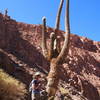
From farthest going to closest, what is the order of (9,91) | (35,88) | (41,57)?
1. (41,57)
2. (9,91)
3. (35,88)

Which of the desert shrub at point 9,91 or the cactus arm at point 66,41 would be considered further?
the desert shrub at point 9,91

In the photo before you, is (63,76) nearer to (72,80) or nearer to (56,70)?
(72,80)

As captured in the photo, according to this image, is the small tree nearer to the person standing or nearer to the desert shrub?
the person standing

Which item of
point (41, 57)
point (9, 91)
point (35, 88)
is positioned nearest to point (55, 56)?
point (35, 88)

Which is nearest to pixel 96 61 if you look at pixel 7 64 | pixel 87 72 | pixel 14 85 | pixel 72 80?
pixel 87 72

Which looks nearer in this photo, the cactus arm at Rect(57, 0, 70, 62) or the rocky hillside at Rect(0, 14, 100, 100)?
the cactus arm at Rect(57, 0, 70, 62)

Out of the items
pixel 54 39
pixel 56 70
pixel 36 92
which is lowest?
pixel 36 92

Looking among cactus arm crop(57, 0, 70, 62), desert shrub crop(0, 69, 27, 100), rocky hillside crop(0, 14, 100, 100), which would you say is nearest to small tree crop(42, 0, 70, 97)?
cactus arm crop(57, 0, 70, 62)

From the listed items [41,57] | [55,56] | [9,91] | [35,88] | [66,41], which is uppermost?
[41,57]

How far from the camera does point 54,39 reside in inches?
403

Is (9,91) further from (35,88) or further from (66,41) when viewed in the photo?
(66,41)

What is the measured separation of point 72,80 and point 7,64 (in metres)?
13.3

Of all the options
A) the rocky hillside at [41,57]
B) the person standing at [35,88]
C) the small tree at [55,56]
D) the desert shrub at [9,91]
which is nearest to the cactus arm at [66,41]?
the small tree at [55,56]

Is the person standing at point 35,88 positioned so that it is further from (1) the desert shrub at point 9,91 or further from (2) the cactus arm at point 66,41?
(1) the desert shrub at point 9,91
